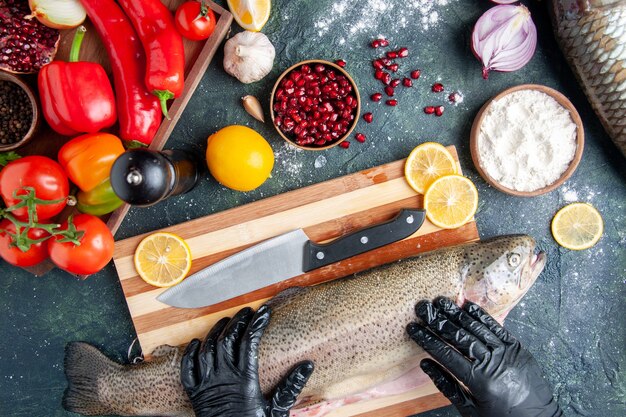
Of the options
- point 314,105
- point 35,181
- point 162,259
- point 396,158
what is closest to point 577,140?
point 396,158

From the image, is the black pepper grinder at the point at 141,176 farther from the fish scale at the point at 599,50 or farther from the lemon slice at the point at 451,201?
the fish scale at the point at 599,50

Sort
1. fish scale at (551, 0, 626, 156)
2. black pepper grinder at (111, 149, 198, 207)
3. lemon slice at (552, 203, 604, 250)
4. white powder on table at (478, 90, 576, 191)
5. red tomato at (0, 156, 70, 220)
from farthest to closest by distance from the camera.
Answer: lemon slice at (552, 203, 604, 250)
white powder on table at (478, 90, 576, 191)
fish scale at (551, 0, 626, 156)
red tomato at (0, 156, 70, 220)
black pepper grinder at (111, 149, 198, 207)

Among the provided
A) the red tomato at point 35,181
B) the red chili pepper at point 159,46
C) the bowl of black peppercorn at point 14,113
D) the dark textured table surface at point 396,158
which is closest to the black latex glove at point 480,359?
the dark textured table surface at point 396,158

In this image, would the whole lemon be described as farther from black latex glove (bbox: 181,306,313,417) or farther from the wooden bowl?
the wooden bowl

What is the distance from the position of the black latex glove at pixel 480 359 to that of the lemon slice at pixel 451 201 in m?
0.28

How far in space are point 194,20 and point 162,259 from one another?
777 millimetres

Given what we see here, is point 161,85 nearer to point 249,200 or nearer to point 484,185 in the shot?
point 249,200

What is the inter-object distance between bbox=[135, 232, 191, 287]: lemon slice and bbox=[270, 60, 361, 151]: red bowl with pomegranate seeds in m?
0.51

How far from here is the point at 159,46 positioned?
67.4 inches

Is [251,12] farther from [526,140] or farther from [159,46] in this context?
[526,140]

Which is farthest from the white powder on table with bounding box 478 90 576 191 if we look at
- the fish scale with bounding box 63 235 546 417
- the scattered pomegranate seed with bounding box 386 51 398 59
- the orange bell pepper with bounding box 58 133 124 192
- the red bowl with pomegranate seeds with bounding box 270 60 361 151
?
the orange bell pepper with bounding box 58 133 124 192

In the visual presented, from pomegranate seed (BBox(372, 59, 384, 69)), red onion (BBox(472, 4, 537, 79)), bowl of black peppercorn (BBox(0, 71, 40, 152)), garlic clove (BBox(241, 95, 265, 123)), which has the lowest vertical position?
bowl of black peppercorn (BBox(0, 71, 40, 152))

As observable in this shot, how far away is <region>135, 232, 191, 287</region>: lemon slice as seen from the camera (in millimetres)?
1832

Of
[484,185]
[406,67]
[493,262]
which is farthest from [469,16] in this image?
[493,262]
